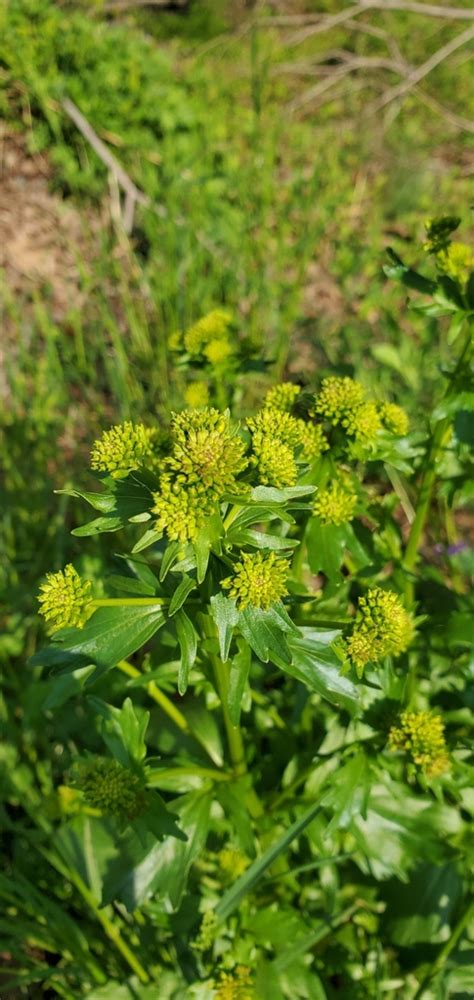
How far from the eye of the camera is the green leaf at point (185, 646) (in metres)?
1.26

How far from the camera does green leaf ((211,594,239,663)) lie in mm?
1258

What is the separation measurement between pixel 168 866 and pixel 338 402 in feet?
3.85

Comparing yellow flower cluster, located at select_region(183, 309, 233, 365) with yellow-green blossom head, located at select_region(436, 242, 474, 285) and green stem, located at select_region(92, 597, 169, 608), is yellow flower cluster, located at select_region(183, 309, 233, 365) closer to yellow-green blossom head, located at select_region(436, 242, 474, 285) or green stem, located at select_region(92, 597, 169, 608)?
yellow-green blossom head, located at select_region(436, 242, 474, 285)

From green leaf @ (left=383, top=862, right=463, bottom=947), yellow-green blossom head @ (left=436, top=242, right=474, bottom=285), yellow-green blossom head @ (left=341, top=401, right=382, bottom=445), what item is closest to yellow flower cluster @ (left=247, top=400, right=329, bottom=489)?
yellow-green blossom head @ (left=341, top=401, right=382, bottom=445)

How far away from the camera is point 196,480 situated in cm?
121

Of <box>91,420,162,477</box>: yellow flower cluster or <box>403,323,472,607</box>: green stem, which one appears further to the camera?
<box>403,323,472,607</box>: green stem

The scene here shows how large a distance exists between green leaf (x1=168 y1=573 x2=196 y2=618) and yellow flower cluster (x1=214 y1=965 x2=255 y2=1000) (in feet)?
3.56

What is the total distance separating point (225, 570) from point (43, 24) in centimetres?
459

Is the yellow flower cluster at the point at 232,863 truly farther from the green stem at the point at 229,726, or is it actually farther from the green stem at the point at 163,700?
the green stem at the point at 163,700

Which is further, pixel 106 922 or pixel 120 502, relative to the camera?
pixel 106 922

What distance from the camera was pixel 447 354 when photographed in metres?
3.57

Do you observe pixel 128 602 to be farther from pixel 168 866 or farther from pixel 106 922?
pixel 106 922

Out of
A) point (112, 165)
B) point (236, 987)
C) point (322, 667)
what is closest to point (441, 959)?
point (236, 987)

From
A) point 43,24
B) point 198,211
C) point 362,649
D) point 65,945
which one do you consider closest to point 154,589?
point 362,649
